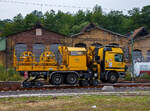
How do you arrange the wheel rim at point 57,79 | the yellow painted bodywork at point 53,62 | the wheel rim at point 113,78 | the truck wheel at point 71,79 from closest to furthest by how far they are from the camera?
the yellow painted bodywork at point 53,62, the wheel rim at point 57,79, the truck wheel at point 71,79, the wheel rim at point 113,78

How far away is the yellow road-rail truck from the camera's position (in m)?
18.7

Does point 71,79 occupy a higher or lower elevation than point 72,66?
lower

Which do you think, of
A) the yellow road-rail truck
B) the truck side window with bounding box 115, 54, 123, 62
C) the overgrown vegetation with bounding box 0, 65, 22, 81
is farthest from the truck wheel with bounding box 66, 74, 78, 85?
the overgrown vegetation with bounding box 0, 65, 22, 81

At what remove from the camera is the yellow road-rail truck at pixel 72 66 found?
736 inches

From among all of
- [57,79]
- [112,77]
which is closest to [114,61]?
[112,77]

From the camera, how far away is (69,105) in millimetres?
10797

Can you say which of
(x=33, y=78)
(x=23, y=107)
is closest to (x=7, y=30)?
(x=33, y=78)

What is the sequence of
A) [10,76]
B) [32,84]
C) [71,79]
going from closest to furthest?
1. [32,84]
2. [71,79]
3. [10,76]

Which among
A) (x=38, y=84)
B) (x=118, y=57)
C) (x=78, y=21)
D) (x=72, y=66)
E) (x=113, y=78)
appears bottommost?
(x=38, y=84)

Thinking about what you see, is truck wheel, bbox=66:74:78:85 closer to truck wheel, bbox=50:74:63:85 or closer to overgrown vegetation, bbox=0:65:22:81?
truck wheel, bbox=50:74:63:85

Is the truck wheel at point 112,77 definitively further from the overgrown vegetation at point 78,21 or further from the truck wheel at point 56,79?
the overgrown vegetation at point 78,21

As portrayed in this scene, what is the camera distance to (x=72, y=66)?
19688mm

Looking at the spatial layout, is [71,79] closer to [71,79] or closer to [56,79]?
[71,79]

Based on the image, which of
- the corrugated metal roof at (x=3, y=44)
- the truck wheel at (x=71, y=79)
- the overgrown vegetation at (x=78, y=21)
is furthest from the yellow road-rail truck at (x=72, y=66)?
the overgrown vegetation at (x=78, y=21)
